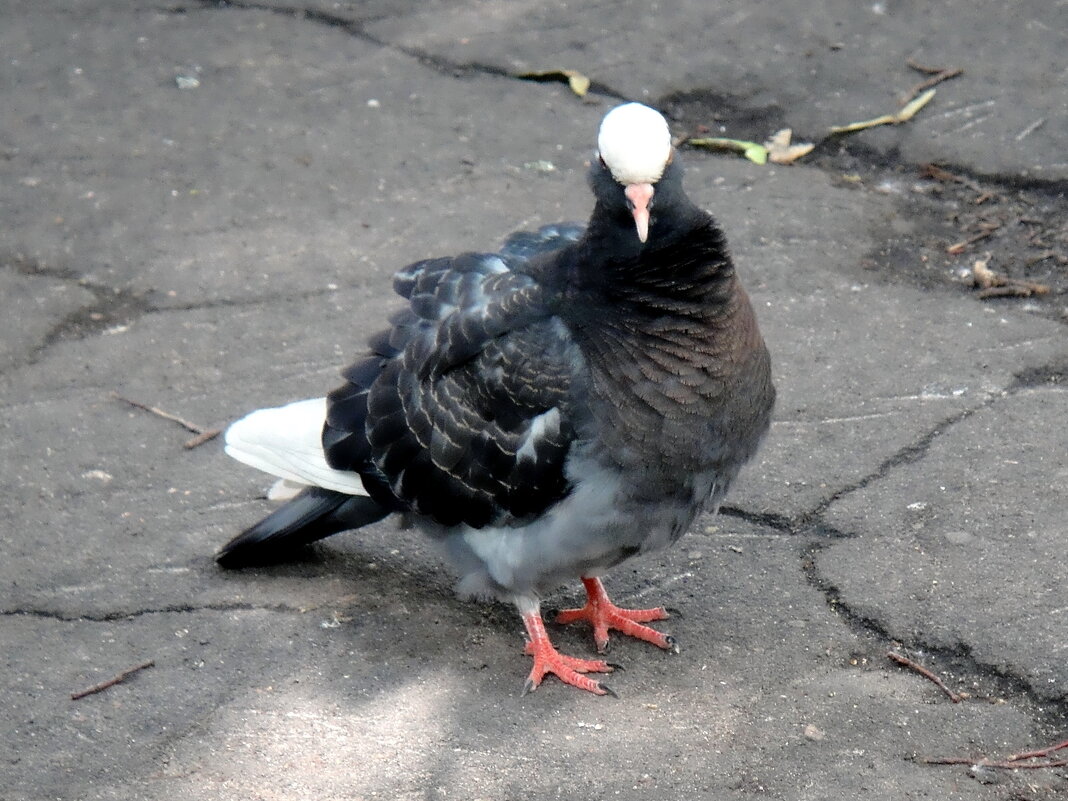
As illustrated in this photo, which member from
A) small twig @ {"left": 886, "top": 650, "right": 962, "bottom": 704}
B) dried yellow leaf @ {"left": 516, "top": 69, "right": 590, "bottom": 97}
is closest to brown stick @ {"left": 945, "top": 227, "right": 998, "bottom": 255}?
dried yellow leaf @ {"left": 516, "top": 69, "right": 590, "bottom": 97}

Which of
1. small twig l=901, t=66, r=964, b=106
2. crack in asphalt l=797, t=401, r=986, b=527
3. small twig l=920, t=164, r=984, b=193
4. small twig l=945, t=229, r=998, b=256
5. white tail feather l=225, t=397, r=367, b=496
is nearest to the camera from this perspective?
white tail feather l=225, t=397, r=367, b=496

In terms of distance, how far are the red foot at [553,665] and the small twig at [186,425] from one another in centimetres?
152

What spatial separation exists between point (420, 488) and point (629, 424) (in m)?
0.71

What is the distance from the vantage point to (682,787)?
3.19 meters

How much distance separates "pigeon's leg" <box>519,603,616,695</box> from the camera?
362 cm

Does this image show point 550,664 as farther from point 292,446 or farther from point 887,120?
point 887,120

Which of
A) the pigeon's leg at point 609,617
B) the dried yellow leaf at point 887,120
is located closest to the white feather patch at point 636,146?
the pigeon's leg at point 609,617

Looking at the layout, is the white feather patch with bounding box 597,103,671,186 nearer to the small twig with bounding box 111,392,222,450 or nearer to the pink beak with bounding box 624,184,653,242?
the pink beak with bounding box 624,184,653,242

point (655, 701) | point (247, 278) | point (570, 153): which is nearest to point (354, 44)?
point (570, 153)

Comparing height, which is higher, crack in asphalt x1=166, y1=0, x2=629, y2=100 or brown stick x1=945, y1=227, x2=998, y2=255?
crack in asphalt x1=166, y1=0, x2=629, y2=100

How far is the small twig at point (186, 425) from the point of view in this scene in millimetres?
4656

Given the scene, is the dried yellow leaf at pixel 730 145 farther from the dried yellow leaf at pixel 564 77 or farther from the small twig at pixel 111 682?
the small twig at pixel 111 682

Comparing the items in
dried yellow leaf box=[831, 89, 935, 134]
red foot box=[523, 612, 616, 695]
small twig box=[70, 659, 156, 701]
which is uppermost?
dried yellow leaf box=[831, 89, 935, 134]

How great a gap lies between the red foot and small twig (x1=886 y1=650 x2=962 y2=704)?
0.76m
